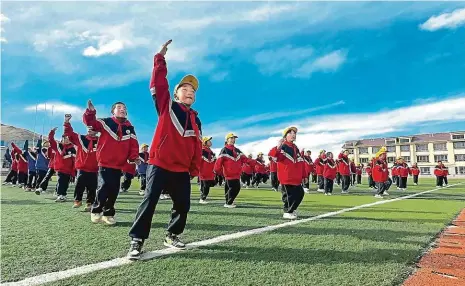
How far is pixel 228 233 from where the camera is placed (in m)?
5.55

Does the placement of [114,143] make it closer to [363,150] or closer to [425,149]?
[425,149]

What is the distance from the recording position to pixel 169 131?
443 cm

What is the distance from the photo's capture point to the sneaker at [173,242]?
4.40 m

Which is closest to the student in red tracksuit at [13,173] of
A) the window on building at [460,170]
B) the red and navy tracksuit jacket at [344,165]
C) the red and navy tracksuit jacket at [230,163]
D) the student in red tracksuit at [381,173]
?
the red and navy tracksuit jacket at [230,163]

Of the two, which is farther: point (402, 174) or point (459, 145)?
point (459, 145)

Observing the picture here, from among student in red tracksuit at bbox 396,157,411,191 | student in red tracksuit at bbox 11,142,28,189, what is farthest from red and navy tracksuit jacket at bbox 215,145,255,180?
student in red tracksuit at bbox 396,157,411,191

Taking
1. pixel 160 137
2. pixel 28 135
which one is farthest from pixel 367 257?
pixel 28 135

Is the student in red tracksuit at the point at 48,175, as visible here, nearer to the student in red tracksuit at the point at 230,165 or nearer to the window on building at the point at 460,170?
the student in red tracksuit at the point at 230,165

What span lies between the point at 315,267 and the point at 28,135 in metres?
98.1

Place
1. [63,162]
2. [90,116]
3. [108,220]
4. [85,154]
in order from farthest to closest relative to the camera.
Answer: [63,162], [85,154], [108,220], [90,116]

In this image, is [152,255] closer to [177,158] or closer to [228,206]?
[177,158]

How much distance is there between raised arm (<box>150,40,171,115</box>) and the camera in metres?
4.37

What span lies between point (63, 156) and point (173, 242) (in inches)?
322

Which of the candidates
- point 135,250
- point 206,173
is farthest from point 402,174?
point 135,250
